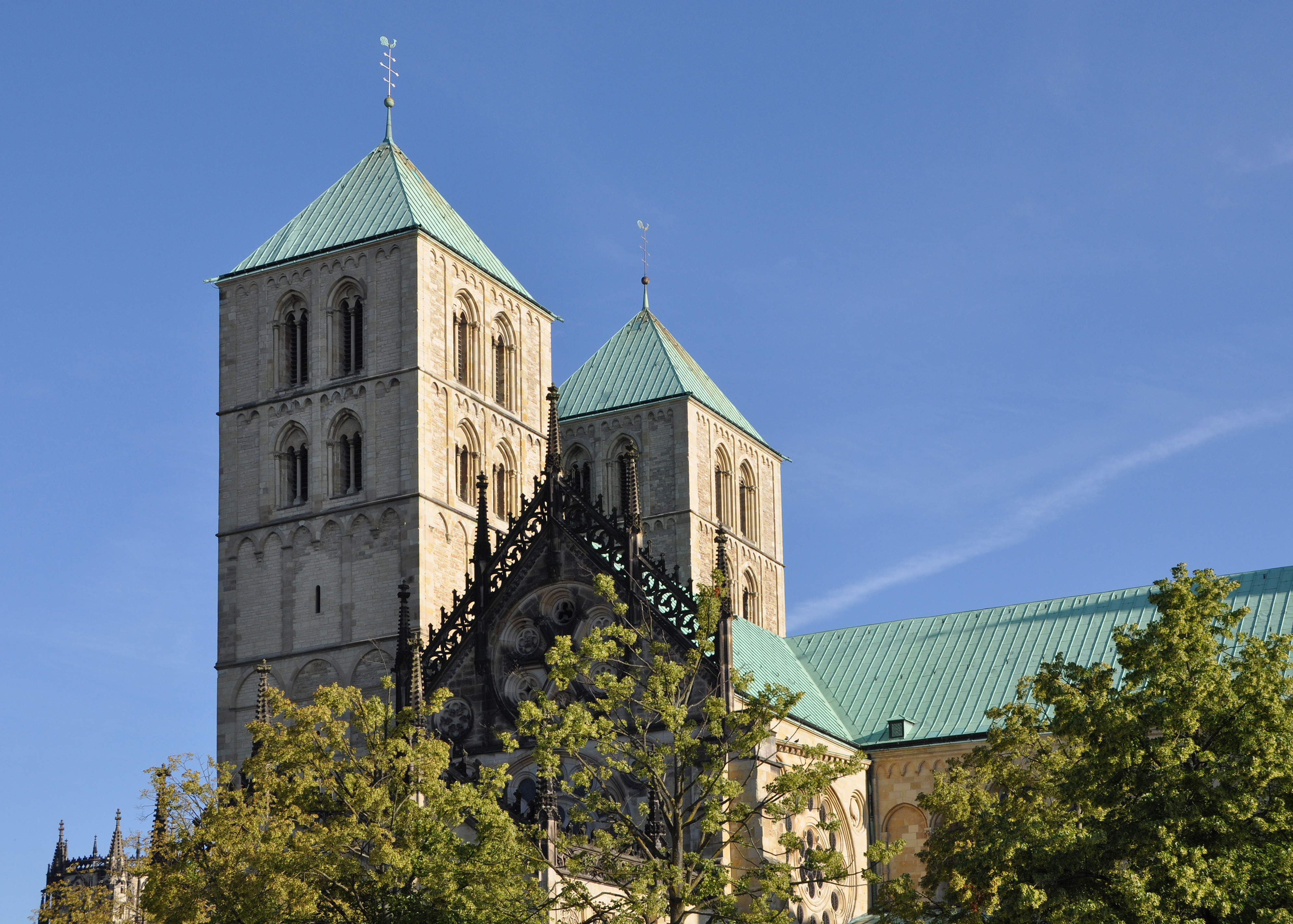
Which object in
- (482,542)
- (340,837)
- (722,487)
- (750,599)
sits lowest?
(340,837)

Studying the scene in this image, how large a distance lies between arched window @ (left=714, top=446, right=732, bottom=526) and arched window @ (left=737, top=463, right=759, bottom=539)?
0.93 metres

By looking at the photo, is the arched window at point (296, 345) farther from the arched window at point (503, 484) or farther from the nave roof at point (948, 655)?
the nave roof at point (948, 655)

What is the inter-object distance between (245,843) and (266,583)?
29.5m

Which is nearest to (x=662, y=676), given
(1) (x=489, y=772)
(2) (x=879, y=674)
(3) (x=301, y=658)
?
(1) (x=489, y=772)

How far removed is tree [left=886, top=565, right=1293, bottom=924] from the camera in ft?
94.3

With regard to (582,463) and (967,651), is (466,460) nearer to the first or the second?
(582,463)

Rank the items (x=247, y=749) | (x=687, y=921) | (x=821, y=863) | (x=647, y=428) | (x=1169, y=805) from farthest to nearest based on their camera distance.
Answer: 1. (x=647, y=428)
2. (x=247, y=749)
3. (x=687, y=921)
4. (x=821, y=863)
5. (x=1169, y=805)

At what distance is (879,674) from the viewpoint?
5344cm

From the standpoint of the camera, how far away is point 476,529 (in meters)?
53.7

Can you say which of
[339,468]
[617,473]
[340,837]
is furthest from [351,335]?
[340,837]

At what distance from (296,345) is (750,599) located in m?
24.8

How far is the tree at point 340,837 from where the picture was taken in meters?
32.1

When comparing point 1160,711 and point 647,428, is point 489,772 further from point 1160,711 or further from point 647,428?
point 647,428

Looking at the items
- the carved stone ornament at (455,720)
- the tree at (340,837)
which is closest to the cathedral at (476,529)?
the carved stone ornament at (455,720)
